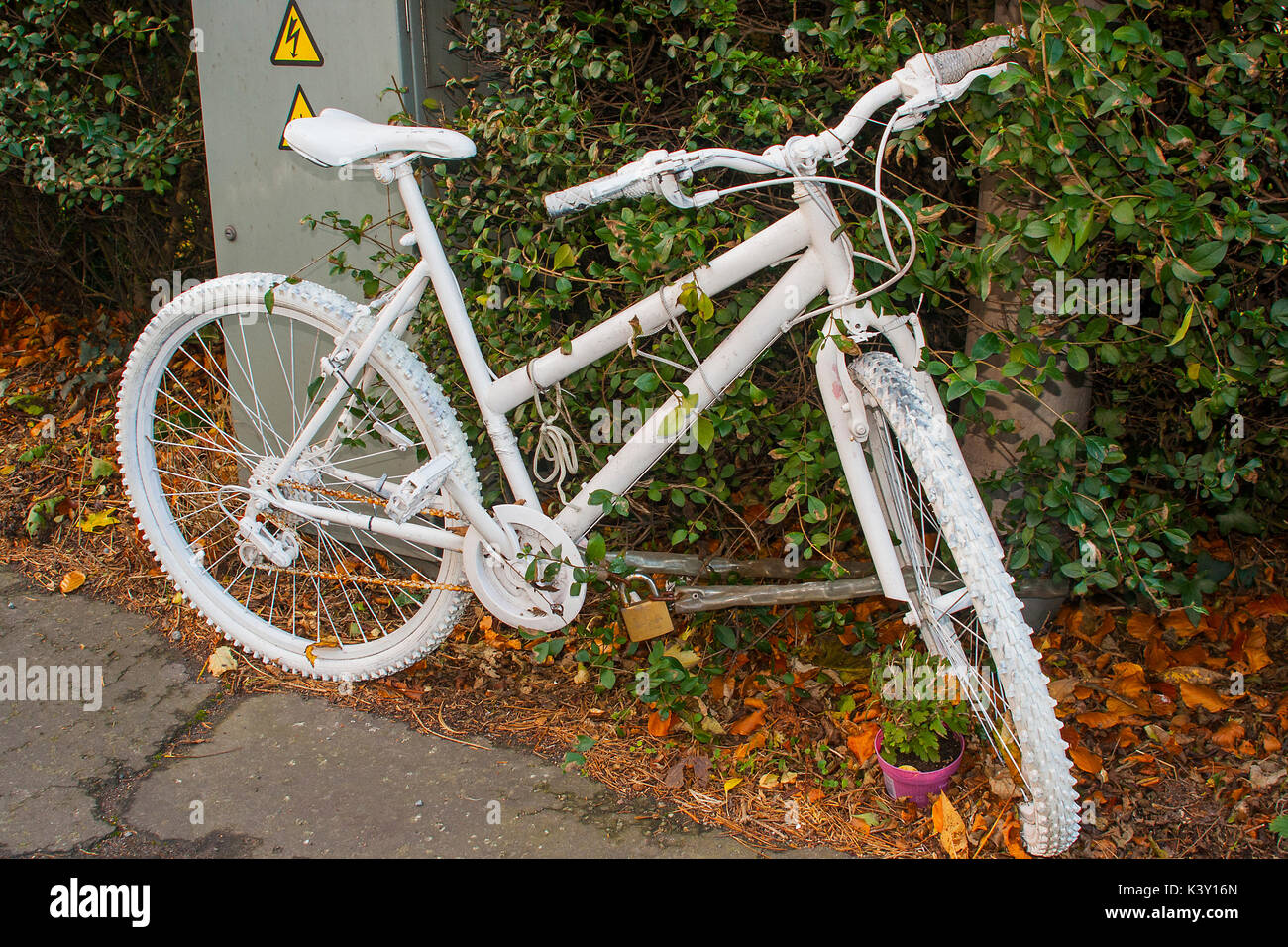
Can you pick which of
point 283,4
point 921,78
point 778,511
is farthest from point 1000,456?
point 283,4

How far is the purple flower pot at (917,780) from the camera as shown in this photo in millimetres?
2398

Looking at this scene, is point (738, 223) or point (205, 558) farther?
point (205, 558)

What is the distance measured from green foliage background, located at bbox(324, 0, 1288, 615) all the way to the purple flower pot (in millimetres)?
535

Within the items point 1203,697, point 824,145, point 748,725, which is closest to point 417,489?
point 748,725

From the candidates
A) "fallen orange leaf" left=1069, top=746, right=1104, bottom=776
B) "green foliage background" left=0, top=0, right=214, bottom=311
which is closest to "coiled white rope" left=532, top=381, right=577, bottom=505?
"fallen orange leaf" left=1069, top=746, right=1104, bottom=776

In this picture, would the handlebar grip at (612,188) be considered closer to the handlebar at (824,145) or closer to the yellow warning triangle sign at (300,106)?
the handlebar at (824,145)

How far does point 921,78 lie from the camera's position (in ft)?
6.38

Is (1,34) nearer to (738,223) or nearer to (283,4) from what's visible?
(283,4)

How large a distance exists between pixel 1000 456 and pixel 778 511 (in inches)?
26.4

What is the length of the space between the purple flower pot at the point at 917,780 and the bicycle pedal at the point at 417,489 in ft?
4.23

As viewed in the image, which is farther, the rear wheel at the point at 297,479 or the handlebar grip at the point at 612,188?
the rear wheel at the point at 297,479

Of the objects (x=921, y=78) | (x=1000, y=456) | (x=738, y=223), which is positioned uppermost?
(x=921, y=78)

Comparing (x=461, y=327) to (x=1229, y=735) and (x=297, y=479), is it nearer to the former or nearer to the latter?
(x=297, y=479)

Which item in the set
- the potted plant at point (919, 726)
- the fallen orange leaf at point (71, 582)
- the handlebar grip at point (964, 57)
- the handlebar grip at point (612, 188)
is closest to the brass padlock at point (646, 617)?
the potted plant at point (919, 726)
